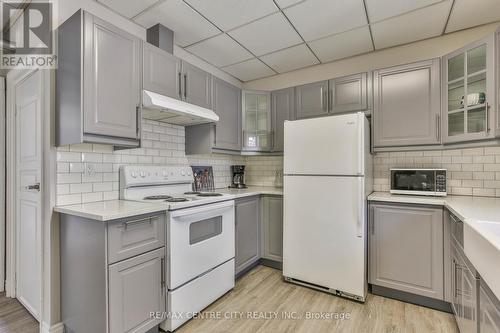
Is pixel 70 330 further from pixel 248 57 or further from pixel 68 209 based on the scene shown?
pixel 248 57

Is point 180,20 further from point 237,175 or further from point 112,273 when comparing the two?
point 112,273

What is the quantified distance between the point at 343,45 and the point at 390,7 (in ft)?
2.12

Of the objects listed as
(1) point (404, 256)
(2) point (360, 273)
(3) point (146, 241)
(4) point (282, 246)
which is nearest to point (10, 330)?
(3) point (146, 241)

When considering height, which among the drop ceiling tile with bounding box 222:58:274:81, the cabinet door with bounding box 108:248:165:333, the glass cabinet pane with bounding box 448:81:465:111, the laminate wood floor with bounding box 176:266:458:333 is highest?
the drop ceiling tile with bounding box 222:58:274:81

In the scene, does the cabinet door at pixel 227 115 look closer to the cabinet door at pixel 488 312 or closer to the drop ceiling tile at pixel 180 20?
the drop ceiling tile at pixel 180 20

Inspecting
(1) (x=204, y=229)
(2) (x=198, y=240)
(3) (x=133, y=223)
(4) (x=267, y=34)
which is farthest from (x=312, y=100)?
(3) (x=133, y=223)

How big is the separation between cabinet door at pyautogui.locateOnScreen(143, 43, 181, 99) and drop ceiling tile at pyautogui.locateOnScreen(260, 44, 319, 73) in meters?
1.22

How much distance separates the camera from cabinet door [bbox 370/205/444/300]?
79.7 inches

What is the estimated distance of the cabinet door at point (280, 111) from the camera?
3074 mm

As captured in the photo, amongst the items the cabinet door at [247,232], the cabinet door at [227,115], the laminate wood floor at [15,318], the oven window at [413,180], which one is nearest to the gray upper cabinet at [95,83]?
the cabinet door at [227,115]

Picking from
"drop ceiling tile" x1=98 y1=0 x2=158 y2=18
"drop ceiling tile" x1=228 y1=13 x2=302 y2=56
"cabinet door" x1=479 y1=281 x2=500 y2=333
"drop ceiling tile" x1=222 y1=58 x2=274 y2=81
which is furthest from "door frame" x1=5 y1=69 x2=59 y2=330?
"cabinet door" x1=479 y1=281 x2=500 y2=333

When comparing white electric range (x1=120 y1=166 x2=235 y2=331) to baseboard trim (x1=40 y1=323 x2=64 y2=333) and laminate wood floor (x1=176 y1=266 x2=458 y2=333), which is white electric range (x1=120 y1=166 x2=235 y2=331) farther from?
baseboard trim (x1=40 y1=323 x2=64 y2=333)

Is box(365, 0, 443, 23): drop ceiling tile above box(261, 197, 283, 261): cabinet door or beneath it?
above

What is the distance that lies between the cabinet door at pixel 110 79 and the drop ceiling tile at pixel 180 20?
390mm
